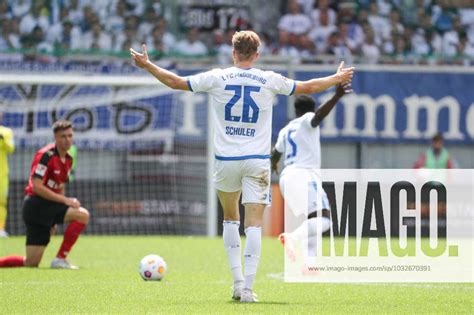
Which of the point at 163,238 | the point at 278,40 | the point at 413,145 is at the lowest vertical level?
the point at 163,238

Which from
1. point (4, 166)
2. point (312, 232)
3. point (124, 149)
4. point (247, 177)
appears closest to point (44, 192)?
point (312, 232)

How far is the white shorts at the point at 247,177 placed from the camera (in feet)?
29.4

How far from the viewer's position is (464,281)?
11.3 meters

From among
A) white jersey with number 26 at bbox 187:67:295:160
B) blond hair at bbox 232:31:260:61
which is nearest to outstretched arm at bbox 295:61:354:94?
white jersey with number 26 at bbox 187:67:295:160

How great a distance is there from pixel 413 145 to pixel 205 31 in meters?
5.01

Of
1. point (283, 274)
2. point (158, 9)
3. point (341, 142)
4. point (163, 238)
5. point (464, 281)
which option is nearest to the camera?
point (464, 281)

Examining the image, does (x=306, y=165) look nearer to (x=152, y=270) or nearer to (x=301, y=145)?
(x=301, y=145)

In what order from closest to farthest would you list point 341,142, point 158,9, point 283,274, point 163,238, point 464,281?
point 464,281
point 283,274
point 163,238
point 341,142
point 158,9

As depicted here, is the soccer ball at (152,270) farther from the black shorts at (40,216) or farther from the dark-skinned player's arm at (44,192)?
the black shorts at (40,216)

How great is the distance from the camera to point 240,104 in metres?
8.98

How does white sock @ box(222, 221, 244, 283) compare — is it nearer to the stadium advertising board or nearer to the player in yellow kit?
the player in yellow kit

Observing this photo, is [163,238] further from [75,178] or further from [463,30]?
[463,30]

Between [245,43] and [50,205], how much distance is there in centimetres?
491

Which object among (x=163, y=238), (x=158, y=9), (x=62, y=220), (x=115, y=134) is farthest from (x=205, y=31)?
(x=62, y=220)
